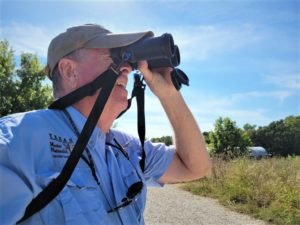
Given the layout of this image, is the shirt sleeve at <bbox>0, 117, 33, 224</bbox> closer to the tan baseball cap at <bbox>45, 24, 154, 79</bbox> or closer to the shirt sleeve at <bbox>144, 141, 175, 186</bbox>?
the tan baseball cap at <bbox>45, 24, 154, 79</bbox>

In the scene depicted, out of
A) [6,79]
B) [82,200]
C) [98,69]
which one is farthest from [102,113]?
[6,79]

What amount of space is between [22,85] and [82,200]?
66.5 ft

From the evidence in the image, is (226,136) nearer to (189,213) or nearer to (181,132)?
(189,213)

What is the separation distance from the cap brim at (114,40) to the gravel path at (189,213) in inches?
262

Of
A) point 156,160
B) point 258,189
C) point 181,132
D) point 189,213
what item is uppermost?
point 181,132

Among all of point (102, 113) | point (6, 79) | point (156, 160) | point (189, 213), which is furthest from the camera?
point (6, 79)

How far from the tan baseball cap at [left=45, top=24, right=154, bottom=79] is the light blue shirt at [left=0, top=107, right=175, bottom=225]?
0.34m

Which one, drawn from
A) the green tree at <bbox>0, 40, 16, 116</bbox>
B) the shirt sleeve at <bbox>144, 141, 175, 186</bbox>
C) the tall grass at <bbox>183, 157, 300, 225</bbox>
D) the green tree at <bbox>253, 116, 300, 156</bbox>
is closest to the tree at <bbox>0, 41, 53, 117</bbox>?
the green tree at <bbox>0, 40, 16, 116</bbox>

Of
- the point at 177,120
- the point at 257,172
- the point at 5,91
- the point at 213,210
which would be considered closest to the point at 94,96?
the point at 177,120

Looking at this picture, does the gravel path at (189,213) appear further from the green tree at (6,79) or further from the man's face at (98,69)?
the green tree at (6,79)

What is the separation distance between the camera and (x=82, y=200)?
1609 millimetres

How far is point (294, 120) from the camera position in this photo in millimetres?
77938

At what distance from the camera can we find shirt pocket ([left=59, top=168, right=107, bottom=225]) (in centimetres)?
154

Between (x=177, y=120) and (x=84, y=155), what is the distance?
65cm
